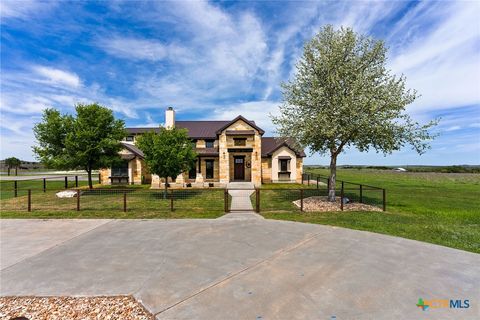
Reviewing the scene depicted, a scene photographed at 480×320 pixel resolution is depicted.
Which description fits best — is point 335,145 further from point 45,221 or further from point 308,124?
point 45,221

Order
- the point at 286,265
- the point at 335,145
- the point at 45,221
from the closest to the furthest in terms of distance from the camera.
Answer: the point at 286,265 < the point at 45,221 < the point at 335,145

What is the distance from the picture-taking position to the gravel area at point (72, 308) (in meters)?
3.47

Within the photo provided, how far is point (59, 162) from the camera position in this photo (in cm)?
1902

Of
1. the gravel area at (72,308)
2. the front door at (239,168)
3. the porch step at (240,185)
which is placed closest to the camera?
the gravel area at (72,308)

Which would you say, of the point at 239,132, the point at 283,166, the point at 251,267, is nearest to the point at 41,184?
the point at 239,132

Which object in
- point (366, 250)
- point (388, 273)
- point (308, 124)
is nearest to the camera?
point (388, 273)

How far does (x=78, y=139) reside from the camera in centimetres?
1945

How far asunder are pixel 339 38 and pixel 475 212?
12.4 meters

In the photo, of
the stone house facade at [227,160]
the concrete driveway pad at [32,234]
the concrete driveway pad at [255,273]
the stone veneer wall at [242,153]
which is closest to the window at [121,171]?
the stone house facade at [227,160]

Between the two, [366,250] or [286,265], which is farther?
[366,250]

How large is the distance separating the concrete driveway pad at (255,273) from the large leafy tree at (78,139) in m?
14.4

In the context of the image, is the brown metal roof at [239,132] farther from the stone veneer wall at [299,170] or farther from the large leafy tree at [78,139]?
the large leafy tree at [78,139]

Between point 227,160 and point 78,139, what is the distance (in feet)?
46.8

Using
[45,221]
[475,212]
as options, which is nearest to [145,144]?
[45,221]
